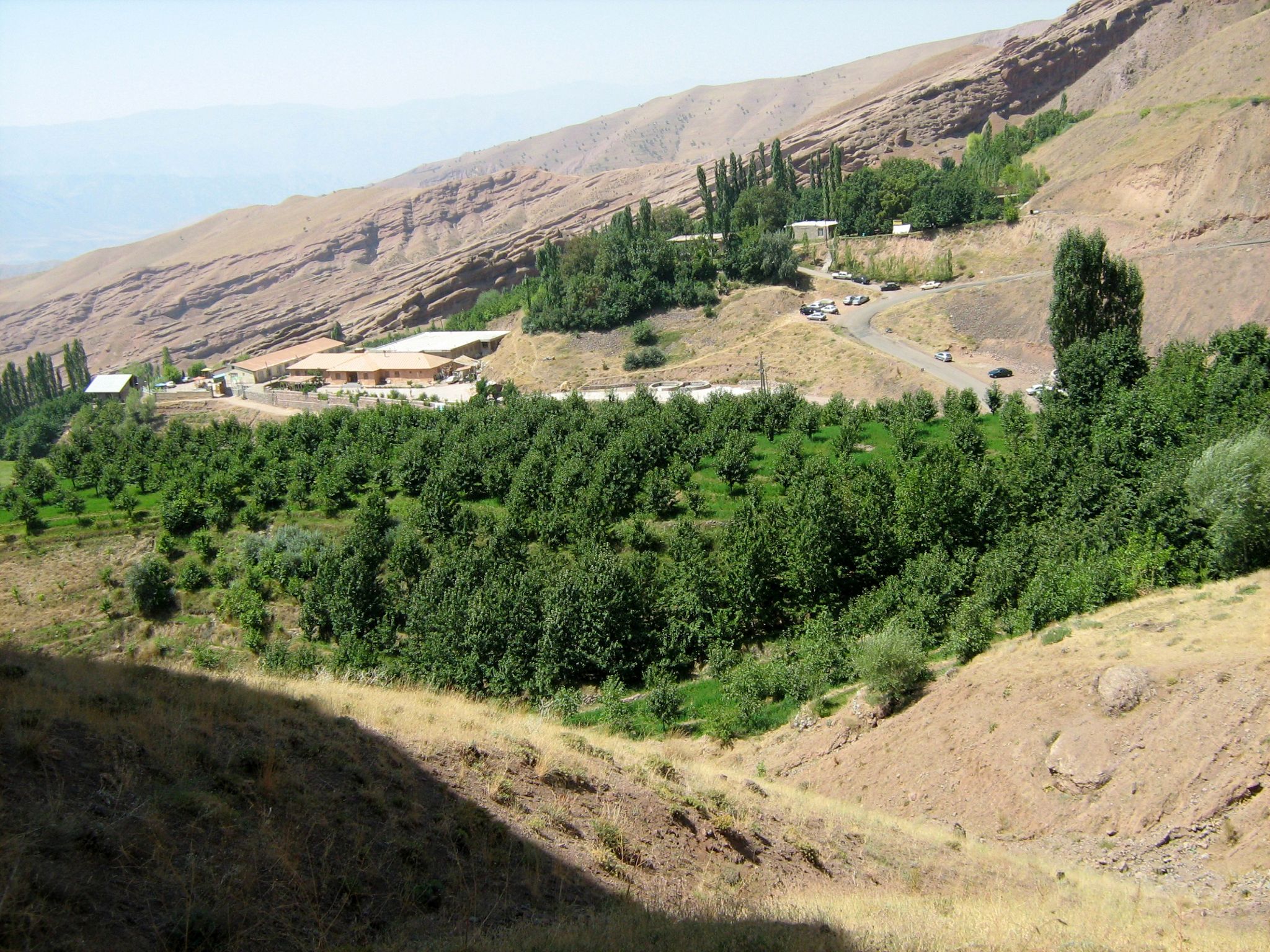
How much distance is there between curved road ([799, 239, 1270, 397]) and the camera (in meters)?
52.3

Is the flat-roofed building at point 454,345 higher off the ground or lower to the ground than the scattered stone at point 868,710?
higher

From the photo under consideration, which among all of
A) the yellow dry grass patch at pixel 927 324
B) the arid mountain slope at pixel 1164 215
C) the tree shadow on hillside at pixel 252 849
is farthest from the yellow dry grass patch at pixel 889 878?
the yellow dry grass patch at pixel 927 324

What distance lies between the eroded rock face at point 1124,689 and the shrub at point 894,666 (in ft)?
12.9

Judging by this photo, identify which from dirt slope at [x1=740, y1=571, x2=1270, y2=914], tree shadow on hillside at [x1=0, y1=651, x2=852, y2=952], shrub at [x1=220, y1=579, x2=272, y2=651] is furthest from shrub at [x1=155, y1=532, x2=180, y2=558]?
dirt slope at [x1=740, y1=571, x2=1270, y2=914]

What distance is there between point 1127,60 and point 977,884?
353 feet

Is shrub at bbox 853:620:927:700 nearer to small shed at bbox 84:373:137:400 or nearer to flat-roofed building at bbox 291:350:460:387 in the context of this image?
flat-roofed building at bbox 291:350:460:387

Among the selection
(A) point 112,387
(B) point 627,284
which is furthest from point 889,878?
(A) point 112,387

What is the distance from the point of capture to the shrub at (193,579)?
119ft

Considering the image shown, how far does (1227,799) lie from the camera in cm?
1302

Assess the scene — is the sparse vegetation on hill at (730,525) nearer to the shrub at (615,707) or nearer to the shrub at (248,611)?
the shrub at (248,611)

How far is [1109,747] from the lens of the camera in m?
14.8

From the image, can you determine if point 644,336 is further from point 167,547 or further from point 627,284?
point 167,547

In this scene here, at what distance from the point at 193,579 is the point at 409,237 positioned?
4653 inches

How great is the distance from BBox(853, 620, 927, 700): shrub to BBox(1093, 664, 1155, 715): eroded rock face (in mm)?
3926
